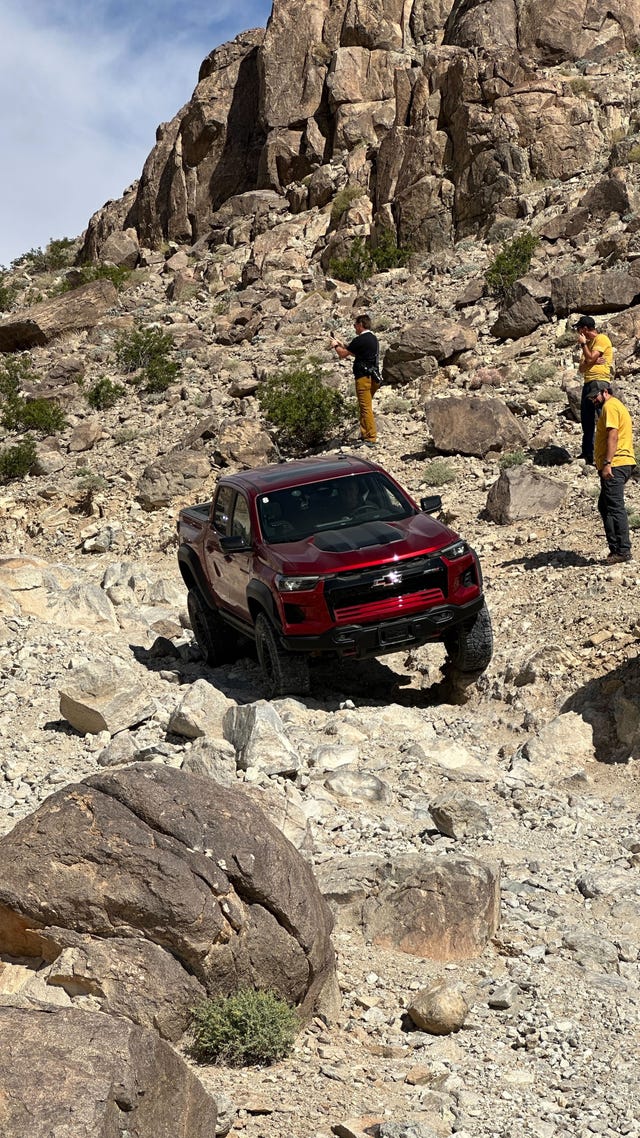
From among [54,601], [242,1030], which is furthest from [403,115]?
[242,1030]

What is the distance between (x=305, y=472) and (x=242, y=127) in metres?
37.7

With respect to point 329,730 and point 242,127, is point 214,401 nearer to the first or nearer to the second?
point 329,730

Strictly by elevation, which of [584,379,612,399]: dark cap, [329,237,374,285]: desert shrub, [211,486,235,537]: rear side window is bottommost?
[211,486,235,537]: rear side window

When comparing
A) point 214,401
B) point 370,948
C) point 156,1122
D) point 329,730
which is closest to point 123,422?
point 214,401

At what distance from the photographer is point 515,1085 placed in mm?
4281

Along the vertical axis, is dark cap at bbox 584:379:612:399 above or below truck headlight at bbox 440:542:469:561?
above

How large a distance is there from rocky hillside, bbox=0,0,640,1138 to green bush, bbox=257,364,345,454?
1.51ft

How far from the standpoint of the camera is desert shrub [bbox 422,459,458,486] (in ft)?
53.7

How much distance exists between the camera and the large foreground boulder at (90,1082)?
296cm

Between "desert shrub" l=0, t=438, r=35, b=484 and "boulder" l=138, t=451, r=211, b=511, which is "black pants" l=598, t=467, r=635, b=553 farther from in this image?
"desert shrub" l=0, t=438, r=35, b=484

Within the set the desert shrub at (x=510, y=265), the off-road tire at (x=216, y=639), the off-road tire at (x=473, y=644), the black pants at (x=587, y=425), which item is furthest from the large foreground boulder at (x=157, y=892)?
the desert shrub at (x=510, y=265)

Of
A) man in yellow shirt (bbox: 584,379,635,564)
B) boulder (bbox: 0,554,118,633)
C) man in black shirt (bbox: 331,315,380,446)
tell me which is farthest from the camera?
man in black shirt (bbox: 331,315,380,446)

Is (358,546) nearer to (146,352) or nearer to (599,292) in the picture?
(599,292)

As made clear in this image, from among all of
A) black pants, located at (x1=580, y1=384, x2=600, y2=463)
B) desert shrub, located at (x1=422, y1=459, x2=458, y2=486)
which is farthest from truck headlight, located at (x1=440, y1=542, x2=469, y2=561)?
desert shrub, located at (x1=422, y1=459, x2=458, y2=486)
